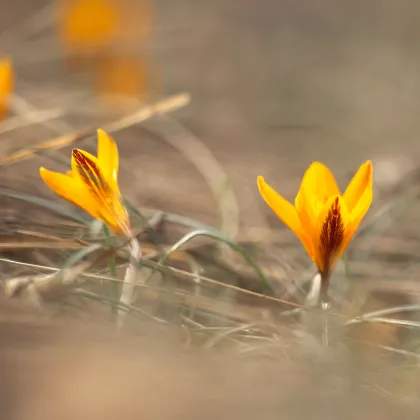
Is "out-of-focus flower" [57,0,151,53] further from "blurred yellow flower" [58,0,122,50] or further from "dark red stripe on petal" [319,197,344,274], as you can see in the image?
"dark red stripe on petal" [319,197,344,274]

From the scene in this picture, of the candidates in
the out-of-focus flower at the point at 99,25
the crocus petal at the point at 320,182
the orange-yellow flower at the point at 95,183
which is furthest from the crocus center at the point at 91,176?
the out-of-focus flower at the point at 99,25

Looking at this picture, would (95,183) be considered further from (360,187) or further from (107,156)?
(360,187)

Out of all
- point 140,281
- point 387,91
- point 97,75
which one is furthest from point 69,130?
point 387,91

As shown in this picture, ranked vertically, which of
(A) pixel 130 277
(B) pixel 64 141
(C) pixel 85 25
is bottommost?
(A) pixel 130 277

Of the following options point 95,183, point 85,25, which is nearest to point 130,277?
point 95,183

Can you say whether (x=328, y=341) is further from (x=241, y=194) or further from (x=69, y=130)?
(x=69, y=130)

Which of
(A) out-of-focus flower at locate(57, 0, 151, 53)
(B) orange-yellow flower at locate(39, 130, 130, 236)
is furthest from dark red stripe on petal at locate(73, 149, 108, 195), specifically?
(A) out-of-focus flower at locate(57, 0, 151, 53)
